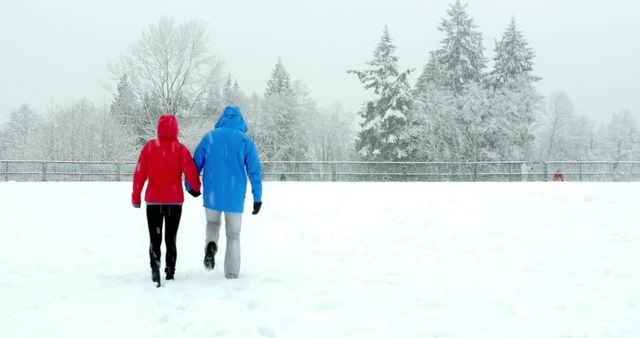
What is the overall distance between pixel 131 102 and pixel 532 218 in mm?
28714

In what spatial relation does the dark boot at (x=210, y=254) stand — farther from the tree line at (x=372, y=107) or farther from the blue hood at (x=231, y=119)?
the tree line at (x=372, y=107)

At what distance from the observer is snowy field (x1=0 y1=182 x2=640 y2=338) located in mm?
4223

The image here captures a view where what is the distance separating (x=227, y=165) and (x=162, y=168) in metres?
0.68

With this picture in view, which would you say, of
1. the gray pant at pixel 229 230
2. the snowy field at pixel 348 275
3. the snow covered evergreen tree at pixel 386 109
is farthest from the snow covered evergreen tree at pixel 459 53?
the gray pant at pixel 229 230

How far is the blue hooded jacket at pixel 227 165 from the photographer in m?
5.51

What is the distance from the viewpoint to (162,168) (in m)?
5.40

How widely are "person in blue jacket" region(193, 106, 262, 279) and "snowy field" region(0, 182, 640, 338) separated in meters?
0.65

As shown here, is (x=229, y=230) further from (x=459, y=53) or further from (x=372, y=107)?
(x=459, y=53)

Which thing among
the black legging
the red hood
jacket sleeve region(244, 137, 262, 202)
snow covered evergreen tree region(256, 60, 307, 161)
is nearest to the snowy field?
the black legging

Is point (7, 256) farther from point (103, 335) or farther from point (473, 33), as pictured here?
point (473, 33)

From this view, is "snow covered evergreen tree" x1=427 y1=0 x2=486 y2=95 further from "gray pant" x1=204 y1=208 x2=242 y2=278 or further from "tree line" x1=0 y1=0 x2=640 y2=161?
"gray pant" x1=204 y1=208 x2=242 y2=278

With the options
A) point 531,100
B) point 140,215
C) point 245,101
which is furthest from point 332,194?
point 245,101

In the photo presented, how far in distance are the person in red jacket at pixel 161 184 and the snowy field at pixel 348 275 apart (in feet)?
1.84

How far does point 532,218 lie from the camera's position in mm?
10609
